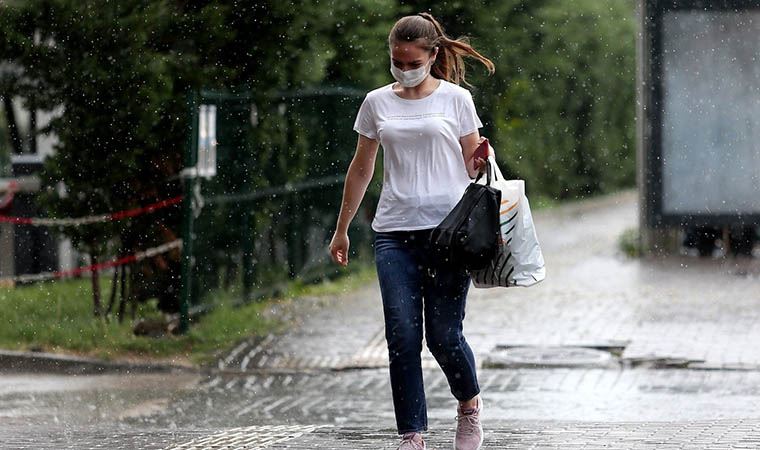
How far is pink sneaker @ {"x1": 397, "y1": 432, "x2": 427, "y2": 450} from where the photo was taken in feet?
20.3

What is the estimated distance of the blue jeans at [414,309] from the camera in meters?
6.16

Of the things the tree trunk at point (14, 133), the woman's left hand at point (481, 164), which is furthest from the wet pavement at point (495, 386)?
the tree trunk at point (14, 133)

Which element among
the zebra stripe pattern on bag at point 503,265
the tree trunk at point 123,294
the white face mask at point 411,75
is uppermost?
the white face mask at point 411,75

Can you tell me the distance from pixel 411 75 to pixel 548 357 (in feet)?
16.3

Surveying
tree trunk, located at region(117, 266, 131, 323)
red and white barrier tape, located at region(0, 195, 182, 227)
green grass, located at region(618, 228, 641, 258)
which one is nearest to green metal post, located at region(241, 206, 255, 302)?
red and white barrier tape, located at region(0, 195, 182, 227)

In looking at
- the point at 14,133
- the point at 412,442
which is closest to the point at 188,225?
the point at 14,133

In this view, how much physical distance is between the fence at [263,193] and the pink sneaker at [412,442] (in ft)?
19.0

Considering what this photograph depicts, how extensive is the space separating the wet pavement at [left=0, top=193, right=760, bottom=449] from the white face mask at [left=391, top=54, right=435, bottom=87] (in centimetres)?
159

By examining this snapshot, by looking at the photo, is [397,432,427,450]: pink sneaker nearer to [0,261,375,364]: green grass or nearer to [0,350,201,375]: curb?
[0,350,201,375]: curb

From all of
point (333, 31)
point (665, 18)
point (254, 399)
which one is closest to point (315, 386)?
point (254, 399)

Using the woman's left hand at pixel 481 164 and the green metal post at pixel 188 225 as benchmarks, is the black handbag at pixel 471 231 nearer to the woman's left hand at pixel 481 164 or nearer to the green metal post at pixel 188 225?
the woman's left hand at pixel 481 164

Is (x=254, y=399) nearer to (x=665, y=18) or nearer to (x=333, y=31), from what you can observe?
(x=333, y=31)

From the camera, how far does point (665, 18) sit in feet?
59.9

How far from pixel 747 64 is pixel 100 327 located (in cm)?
949
